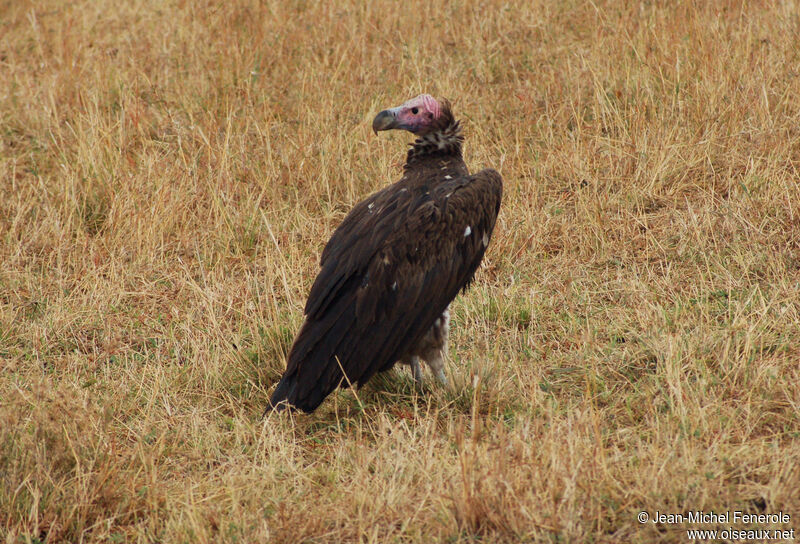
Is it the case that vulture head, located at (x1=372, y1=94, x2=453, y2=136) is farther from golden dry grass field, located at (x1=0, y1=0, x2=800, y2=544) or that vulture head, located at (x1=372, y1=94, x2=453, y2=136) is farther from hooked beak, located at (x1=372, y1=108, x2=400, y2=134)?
golden dry grass field, located at (x1=0, y1=0, x2=800, y2=544)

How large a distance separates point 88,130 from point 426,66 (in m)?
2.78

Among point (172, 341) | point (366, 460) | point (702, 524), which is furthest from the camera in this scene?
point (172, 341)

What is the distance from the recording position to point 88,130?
7.31m

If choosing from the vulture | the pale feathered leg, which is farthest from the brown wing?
the pale feathered leg

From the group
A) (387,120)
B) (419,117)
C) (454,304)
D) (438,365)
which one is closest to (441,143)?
(419,117)

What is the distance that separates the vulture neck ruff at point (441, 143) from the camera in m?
5.41

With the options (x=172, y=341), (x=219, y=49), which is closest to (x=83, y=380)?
(x=172, y=341)

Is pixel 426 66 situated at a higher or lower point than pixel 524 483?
Result: higher

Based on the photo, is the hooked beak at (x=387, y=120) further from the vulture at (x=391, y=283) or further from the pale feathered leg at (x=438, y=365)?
the pale feathered leg at (x=438, y=365)

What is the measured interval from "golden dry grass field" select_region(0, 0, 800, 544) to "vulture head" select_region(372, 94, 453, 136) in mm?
1032

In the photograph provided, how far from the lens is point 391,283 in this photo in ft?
15.5

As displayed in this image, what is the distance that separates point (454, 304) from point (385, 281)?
1.15 metres

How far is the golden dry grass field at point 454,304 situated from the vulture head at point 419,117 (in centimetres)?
103

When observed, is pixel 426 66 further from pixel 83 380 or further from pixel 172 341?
pixel 83 380
